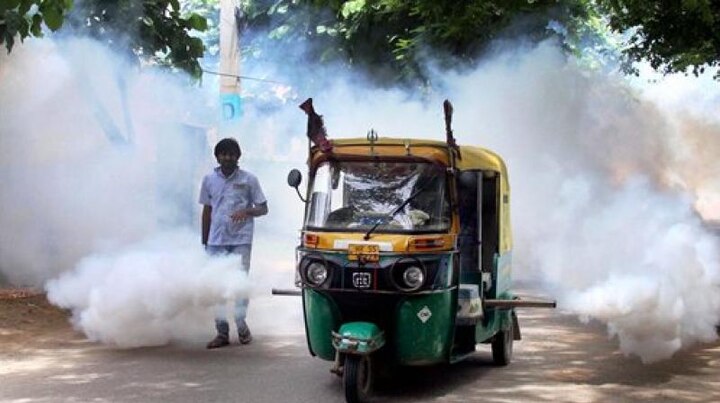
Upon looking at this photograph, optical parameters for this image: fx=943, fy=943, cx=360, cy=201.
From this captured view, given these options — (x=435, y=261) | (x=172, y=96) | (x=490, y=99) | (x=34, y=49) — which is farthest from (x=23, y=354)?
(x=490, y=99)

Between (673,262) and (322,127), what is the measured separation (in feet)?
10.4

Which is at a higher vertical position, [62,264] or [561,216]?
[561,216]

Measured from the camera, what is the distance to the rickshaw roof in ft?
22.2

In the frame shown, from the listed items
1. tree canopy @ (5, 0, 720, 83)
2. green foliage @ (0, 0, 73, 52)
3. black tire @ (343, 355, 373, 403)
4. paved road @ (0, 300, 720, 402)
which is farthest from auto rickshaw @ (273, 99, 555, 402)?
tree canopy @ (5, 0, 720, 83)

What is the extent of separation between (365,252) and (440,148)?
3.42ft

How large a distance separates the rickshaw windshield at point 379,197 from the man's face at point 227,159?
1795mm

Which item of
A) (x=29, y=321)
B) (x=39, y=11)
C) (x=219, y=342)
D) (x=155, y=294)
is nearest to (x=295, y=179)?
(x=155, y=294)

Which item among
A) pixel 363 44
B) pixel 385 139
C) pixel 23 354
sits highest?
pixel 363 44

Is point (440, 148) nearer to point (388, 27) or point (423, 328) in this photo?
point (423, 328)

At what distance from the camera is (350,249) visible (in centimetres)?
629

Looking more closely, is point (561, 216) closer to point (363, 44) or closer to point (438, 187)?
point (363, 44)

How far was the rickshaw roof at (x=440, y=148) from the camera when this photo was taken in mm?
6754

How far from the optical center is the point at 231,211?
834 centimetres

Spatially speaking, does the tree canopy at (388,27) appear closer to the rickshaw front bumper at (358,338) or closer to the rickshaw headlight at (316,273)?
the rickshaw headlight at (316,273)
